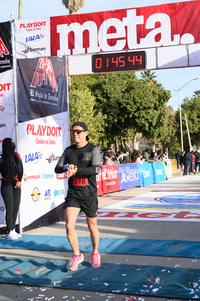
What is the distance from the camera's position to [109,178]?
1481 cm

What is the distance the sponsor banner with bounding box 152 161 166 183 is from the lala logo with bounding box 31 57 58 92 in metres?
12.6

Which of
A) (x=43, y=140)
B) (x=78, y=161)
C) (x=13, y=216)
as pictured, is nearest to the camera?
(x=78, y=161)

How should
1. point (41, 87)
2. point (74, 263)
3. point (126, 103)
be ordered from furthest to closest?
point (126, 103)
point (41, 87)
point (74, 263)

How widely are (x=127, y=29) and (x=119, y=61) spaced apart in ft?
2.37

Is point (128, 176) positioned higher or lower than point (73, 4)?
lower

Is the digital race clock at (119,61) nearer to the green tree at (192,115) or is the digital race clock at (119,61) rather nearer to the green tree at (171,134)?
the green tree at (171,134)

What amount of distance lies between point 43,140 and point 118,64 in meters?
2.40

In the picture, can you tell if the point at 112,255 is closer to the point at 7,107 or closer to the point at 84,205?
the point at 84,205

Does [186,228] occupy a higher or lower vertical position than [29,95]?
lower

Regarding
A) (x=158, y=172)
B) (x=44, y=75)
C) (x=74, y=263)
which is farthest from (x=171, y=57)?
(x=158, y=172)

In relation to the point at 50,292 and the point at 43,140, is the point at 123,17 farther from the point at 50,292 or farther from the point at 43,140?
the point at 50,292

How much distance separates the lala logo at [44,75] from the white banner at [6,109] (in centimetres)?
70

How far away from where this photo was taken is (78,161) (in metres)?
4.85

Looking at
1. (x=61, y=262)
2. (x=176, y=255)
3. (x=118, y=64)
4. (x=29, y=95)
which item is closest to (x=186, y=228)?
(x=176, y=255)
